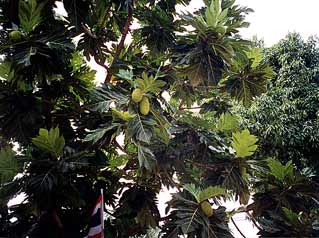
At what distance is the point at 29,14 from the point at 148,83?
19.9 inches

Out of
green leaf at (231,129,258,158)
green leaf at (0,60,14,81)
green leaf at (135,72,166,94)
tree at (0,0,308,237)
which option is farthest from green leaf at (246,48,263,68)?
green leaf at (0,60,14,81)

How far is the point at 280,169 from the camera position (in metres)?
1.59

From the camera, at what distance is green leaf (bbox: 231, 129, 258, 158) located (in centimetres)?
148

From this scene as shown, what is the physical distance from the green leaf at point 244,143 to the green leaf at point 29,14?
2.93 ft

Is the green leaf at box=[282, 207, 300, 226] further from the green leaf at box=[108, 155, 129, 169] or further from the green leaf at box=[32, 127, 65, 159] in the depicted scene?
the green leaf at box=[32, 127, 65, 159]

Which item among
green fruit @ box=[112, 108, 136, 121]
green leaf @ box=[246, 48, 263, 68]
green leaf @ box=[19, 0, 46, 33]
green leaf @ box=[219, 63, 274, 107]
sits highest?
green leaf @ box=[19, 0, 46, 33]

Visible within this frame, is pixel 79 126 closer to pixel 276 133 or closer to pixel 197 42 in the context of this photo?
pixel 197 42

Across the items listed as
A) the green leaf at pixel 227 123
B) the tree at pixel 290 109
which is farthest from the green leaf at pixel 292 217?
the tree at pixel 290 109

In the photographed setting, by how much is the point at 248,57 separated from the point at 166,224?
2.86ft

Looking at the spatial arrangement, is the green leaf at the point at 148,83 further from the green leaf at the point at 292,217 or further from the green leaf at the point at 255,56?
the green leaf at the point at 292,217

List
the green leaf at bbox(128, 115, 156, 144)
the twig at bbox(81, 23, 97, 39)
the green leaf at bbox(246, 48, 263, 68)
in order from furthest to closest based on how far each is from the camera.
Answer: the green leaf at bbox(246, 48, 263, 68) < the twig at bbox(81, 23, 97, 39) < the green leaf at bbox(128, 115, 156, 144)

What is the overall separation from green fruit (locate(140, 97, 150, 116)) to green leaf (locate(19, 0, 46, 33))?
495mm

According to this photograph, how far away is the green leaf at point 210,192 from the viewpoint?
1.37 meters

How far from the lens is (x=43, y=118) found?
1573 millimetres
